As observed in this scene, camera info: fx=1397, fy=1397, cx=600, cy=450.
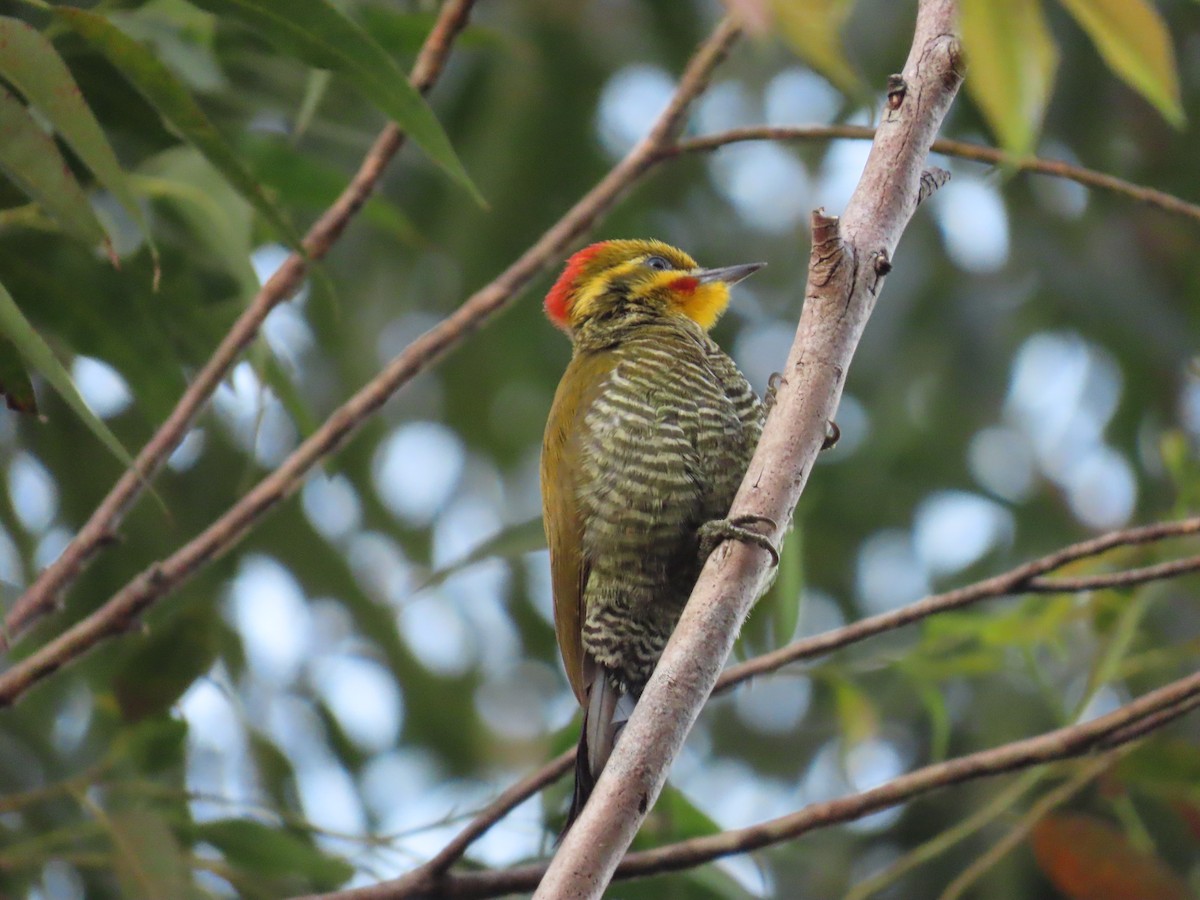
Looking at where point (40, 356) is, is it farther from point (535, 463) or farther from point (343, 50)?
point (535, 463)

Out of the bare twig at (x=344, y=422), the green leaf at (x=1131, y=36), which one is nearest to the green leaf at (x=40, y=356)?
the bare twig at (x=344, y=422)

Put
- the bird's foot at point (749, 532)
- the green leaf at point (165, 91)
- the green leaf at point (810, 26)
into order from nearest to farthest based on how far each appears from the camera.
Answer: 1. the green leaf at point (810, 26)
2. the bird's foot at point (749, 532)
3. the green leaf at point (165, 91)

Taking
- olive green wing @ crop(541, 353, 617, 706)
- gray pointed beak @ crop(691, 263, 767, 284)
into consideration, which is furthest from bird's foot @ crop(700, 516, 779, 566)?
gray pointed beak @ crop(691, 263, 767, 284)

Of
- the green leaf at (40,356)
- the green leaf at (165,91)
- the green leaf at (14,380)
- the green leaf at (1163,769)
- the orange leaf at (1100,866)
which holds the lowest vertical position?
the green leaf at (40,356)

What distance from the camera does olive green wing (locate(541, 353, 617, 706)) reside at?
2312 mm

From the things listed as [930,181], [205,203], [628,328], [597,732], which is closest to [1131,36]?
[930,181]

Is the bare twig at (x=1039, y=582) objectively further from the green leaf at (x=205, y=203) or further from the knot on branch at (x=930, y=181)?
the green leaf at (x=205, y=203)

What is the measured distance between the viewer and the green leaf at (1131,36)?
2.18 ft

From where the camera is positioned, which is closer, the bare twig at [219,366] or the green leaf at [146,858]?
the bare twig at [219,366]

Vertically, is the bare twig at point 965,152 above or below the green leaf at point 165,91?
above

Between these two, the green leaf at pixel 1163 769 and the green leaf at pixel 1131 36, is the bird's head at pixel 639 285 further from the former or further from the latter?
the green leaf at pixel 1131 36

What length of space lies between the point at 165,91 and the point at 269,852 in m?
1.17

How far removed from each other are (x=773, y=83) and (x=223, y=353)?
2874 mm

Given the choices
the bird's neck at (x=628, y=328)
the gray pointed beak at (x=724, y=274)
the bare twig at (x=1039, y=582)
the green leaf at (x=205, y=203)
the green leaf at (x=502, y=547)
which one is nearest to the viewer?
the bare twig at (x=1039, y=582)
